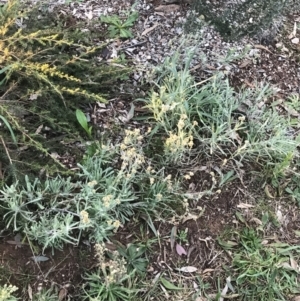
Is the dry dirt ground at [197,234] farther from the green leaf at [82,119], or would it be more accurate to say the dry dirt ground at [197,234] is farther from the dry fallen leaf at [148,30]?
the green leaf at [82,119]

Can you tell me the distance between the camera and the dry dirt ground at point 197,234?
7.80 ft

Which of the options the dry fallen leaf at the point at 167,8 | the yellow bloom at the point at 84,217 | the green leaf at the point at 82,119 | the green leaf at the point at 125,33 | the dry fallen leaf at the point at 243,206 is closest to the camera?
the yellow bloom at the point at 84,217

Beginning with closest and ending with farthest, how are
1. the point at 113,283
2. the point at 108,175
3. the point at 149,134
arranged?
1. the point at 113,283
2. the point at 108,175
3. the point at 149,134

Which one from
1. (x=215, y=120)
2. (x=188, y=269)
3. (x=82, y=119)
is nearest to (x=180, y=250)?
(x=188, y=269)

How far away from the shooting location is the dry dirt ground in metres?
2.38

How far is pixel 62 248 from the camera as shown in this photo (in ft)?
7.89

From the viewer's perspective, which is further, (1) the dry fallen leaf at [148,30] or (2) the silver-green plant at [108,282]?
(1) the dry fallen leaf at [148,30]

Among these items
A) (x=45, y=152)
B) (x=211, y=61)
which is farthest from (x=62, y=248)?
(x=211, y=61)

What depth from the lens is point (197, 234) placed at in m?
2.62

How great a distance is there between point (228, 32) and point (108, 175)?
1094 millimetres

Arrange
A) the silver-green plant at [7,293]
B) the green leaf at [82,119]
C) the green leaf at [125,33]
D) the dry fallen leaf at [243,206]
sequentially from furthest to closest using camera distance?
the green leaf at [125,33], the dry fallen leaf at [243,206], the green leaf at [82,119], the silver-green plant at [7,293]

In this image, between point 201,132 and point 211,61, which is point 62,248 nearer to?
point 201,132

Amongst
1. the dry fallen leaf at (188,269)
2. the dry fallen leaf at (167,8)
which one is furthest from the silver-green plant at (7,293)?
the dry fallen leaf at (167,8)

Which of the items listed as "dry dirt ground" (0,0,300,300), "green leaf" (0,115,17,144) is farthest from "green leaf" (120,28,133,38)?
"green leaf" (0,115,17,144)
